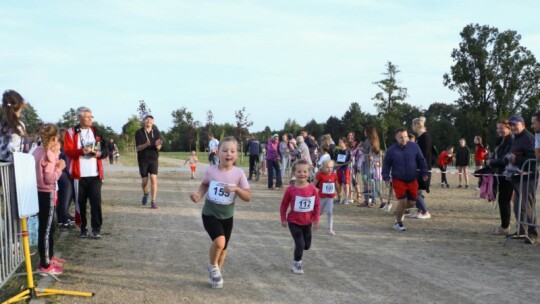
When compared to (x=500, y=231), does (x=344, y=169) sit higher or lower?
higher

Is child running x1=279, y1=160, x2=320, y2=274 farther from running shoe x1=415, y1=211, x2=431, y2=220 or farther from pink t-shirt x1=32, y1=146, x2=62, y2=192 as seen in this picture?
running shoe x1=415, y1=211, x2=431, y2=220

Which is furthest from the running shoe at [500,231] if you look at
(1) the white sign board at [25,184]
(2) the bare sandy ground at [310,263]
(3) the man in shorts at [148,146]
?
(1) the white sign board at [25,184]

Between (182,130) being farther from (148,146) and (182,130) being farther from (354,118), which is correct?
(148,146)

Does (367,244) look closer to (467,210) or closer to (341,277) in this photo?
(341,277)

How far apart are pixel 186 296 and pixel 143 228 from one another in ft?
15.0

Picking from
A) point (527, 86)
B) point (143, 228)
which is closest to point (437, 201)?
point (143, 228)

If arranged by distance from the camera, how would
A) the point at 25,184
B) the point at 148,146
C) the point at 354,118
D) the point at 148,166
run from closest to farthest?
1. the point at 25,184
2. the point at 148,146
3. the point at 148,166
4. the point at 354,118

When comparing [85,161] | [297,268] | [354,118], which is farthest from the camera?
[354,118]

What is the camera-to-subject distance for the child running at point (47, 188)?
613 centimetres

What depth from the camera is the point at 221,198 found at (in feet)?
19.6

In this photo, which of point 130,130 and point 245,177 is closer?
point 245,177

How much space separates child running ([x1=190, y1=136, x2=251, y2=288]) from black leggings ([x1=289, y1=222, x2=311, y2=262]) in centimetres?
103

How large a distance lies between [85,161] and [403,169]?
18.5ft

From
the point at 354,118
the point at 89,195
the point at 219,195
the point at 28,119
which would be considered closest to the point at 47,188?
the point at 219,195
